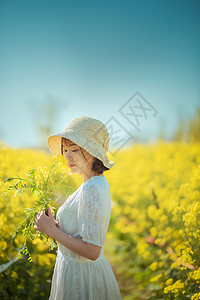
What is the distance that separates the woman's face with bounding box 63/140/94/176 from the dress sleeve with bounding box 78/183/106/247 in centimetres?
17

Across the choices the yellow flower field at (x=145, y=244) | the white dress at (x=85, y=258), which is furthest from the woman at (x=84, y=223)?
the yellow flower field at (x=145, y=244)

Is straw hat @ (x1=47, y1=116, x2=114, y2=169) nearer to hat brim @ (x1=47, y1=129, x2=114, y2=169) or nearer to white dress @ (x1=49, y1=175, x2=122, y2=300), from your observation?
hat brim @ (x1=47, y1=129, x2=114, y2=169)

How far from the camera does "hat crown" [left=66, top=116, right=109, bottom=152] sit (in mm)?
1357

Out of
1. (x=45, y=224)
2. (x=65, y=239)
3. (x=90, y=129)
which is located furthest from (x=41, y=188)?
(x=90, y=129)

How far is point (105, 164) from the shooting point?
1.36 metres

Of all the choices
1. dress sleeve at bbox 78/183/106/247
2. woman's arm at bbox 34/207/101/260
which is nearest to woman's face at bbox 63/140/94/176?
dress sleeve at bbox 78/183/106/247

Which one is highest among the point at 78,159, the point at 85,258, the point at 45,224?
the point at 78,159

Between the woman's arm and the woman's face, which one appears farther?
the woman's face

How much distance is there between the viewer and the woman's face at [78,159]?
1395 mm

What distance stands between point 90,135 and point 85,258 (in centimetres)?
66

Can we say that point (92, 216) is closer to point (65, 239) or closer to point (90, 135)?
point (65, 239)

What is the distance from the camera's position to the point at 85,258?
1.34m

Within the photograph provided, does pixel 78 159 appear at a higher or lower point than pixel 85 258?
higher

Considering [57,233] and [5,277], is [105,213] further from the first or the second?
[5,277]
